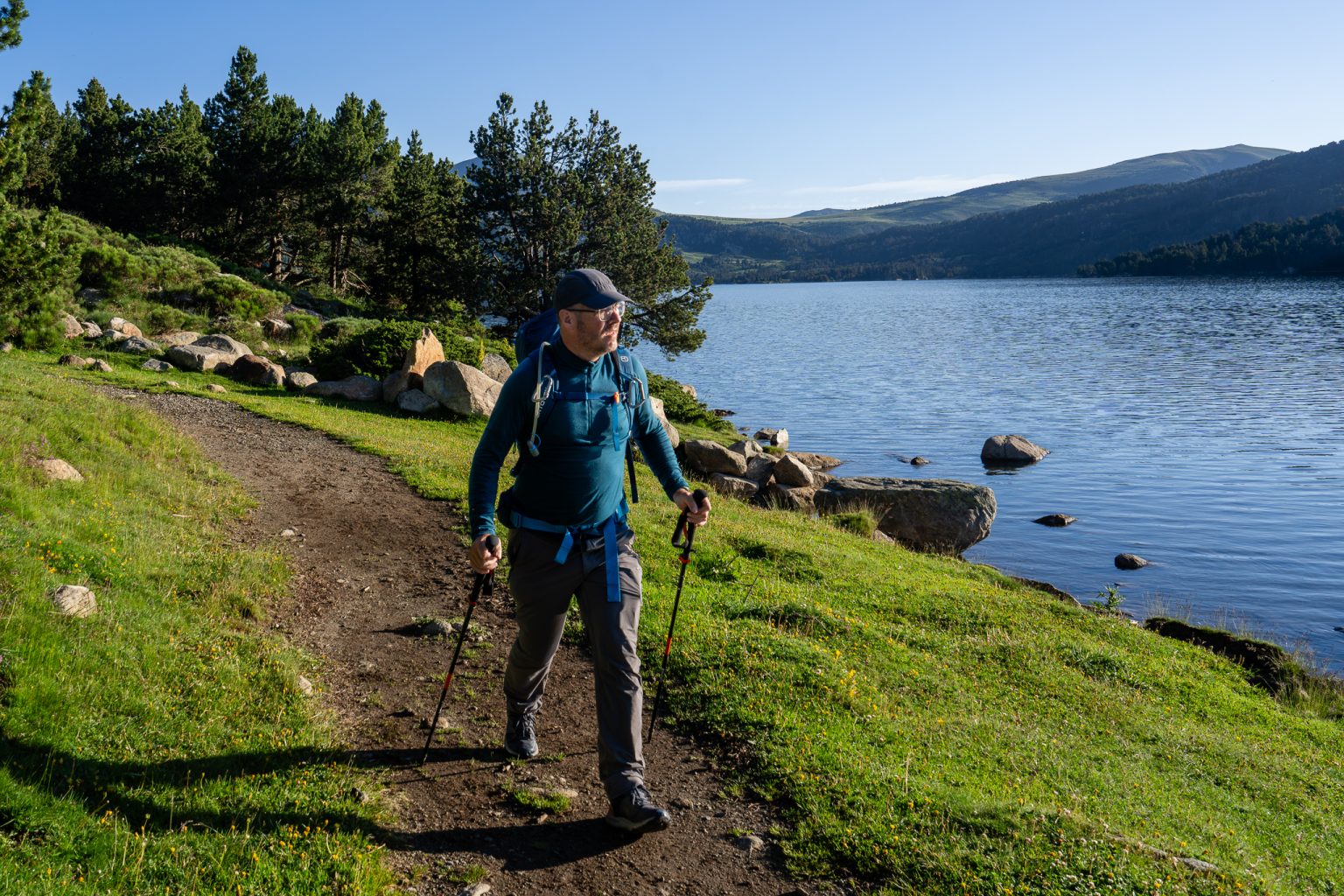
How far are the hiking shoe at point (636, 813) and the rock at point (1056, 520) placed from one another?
918 inches

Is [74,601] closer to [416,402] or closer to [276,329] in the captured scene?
[416,402]

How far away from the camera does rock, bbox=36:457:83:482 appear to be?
1045 centimetres

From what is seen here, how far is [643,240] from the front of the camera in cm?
4019

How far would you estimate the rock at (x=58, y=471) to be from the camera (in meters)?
10.5

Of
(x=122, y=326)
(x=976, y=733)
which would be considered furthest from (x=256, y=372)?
(x=976, y=733)

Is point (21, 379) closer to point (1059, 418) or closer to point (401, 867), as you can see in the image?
point (401, 867)

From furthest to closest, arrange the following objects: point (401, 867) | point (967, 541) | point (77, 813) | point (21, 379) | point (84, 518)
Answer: point (967, 541) < point (21, 379) < point (84, 518) < point (401, 867) < point (77, 813)

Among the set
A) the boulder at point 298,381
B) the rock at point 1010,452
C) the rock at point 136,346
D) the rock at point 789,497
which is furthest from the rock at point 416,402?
the rock at point 1010,452

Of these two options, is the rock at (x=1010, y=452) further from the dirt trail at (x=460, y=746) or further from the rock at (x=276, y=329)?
the dirt trail at (x=460, y=746)

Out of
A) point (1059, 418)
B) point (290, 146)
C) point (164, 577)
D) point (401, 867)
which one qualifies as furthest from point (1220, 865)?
point (290, 146)

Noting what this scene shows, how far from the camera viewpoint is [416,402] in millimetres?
25547

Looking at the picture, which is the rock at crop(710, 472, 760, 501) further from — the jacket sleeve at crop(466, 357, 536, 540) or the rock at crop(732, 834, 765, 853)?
the jacket sleeve at crop(466, 357, 536, 540)

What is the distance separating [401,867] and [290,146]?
187 feet

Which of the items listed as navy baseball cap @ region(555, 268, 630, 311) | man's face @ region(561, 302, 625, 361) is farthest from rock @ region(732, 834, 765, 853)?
navy baseball cap @ region(555, 268, 630, 311)
